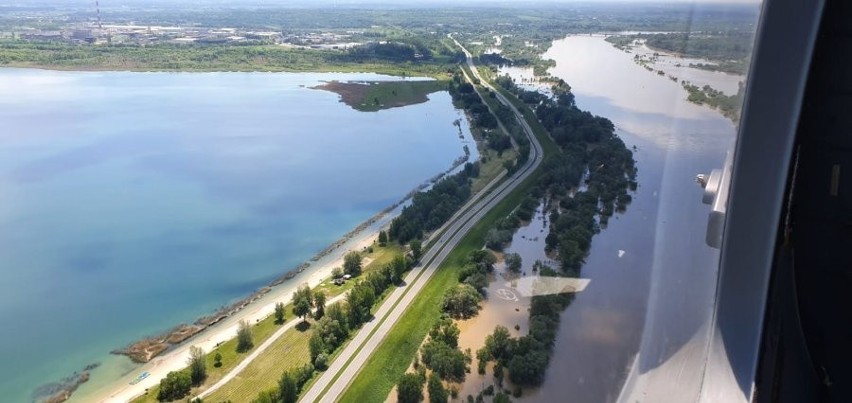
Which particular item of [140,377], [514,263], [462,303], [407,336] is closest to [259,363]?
[140,377]

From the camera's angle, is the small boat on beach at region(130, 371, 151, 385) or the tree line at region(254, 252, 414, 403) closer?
the tree line at region(254, 252, 414, 403)

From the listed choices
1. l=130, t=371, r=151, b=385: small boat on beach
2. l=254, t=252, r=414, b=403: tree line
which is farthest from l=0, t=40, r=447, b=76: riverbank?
l=130, t=371, r=151, b=385: small boat on beach

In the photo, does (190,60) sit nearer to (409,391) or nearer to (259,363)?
(259,363)

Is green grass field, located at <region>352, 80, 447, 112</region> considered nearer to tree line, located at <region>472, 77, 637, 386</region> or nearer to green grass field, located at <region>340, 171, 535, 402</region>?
tree line, located at <region>472, 77, 637, 386</region>

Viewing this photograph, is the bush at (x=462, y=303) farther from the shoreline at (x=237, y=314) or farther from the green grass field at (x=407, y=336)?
the shoreline at (x=237, y=314)

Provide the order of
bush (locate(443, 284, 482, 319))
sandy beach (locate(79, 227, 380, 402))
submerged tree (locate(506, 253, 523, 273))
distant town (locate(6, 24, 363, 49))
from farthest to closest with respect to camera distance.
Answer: distant town (locate(6, 24, 363, 49)) < submerged tree (locate(506, 253, 523, 273)) < bush (locate(443, 284, 482, 319)) < sandy beach (locate(79, 227, 380, 402))

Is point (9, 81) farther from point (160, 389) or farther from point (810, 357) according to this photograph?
point (810, 357)

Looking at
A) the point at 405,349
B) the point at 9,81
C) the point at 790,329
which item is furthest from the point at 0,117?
the point at 790,329
